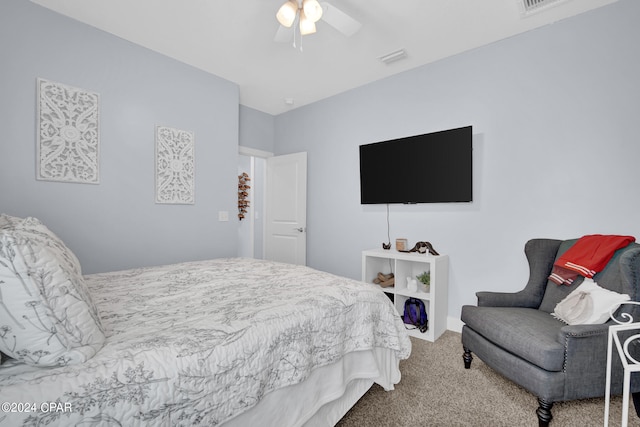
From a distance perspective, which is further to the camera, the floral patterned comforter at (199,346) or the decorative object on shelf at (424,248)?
the decorative object on shelf at (424,248)

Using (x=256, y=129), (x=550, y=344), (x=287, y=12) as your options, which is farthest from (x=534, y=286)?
(x=256, y=129)

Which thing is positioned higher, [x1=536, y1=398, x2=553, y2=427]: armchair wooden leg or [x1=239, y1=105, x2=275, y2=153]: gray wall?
[x1=239, y1=105, x2=275, y2=153]: gray wall

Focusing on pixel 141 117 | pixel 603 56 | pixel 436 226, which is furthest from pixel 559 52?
pixel 141 117

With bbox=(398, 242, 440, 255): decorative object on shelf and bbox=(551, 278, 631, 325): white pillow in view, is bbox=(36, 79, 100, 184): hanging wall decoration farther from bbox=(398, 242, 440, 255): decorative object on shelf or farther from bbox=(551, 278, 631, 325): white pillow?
bbox=(551, 278, 631, 325): white pillow

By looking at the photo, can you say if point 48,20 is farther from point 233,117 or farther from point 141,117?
point 233,117

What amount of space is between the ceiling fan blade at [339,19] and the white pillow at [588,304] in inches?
90.4

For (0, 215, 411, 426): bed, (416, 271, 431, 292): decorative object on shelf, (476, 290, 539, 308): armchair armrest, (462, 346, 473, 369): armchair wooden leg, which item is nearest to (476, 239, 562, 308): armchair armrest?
(476, 290, 539, 308): armchair armrest

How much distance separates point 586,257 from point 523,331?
739mm

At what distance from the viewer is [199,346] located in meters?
0.95

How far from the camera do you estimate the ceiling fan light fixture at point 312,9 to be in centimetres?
177

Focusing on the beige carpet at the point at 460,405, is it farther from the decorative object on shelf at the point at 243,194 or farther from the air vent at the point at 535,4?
the decorative object on shelf at the point at 243,194

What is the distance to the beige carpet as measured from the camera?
1537mm

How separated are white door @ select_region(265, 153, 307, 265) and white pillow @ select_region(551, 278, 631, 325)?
9.34ft

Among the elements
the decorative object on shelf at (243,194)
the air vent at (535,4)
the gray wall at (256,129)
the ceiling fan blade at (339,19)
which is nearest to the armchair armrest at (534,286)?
the air vent at (535,4)
